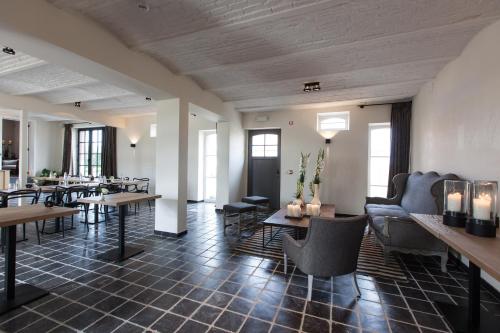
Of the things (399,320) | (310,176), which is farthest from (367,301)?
(310,176)

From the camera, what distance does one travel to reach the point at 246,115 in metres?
6.87

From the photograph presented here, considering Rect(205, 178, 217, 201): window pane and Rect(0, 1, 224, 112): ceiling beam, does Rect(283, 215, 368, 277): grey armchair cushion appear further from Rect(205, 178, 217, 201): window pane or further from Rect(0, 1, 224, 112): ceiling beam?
Rect(205, 178, 217, 201): window pane

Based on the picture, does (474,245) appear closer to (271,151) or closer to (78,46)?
(78,46)

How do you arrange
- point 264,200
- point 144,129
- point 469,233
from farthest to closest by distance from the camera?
point 144,129 < point 264,200 < point 469,233

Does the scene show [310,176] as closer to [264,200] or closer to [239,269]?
[264,200]

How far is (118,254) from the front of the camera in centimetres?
331

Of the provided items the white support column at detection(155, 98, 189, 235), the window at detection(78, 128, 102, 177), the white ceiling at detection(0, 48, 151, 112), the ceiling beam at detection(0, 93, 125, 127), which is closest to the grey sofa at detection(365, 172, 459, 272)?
the white support column at detection(155, 98, 189, 235)

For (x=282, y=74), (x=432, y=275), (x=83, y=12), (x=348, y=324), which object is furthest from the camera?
(x=282, y=74)

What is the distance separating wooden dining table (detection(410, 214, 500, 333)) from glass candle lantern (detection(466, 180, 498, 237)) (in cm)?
5

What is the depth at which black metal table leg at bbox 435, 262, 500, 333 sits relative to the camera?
1901 mm

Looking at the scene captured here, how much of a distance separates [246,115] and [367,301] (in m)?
5.46

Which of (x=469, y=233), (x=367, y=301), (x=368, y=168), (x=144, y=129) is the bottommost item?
(x=367, y=301)

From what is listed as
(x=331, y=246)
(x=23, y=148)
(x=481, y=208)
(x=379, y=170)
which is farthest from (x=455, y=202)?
(x=23, y=148)

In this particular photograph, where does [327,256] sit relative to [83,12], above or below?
below
